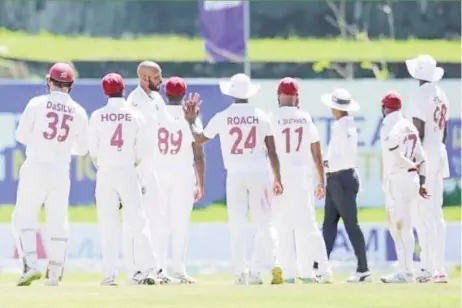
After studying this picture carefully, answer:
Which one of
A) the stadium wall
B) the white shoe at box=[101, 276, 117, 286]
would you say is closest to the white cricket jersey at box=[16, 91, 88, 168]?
the white shoe at box=[101, 276, 117, 286]

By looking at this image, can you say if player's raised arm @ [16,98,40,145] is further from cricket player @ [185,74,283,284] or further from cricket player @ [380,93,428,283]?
cricket player @ [380,93,428,283]

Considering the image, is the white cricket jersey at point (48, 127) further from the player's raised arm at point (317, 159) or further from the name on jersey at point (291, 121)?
the player's raised arm at point (317, 159)

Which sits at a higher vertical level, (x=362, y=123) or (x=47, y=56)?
(x=47, y=56)

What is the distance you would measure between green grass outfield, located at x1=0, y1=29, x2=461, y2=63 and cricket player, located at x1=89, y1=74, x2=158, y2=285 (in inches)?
964

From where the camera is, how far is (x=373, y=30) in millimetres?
41031

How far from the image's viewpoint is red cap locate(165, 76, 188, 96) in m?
15.1

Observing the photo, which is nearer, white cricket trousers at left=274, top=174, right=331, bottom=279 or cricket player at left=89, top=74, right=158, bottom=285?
cricket player at left=89, top=74, right=158, bottom=285

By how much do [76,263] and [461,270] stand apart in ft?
14.7

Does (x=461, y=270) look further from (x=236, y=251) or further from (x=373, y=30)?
(x=373, y=30)

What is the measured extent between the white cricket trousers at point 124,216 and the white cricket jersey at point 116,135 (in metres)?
0.08

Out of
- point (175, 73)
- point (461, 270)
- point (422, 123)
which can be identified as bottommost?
point (461, 270)

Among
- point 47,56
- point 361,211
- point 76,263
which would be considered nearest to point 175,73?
point 47,56

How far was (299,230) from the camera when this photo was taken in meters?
15.3

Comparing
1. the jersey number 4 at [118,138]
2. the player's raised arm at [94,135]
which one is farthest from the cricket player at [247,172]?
the player's raised arm at [94,135]
